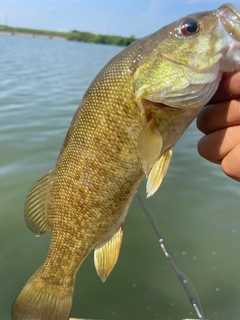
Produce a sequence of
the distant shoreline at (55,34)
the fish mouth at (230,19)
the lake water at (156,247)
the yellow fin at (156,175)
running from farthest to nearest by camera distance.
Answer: the distant shoreline at (55,34) < the lake water at (156,247) < the yellow fin at (156,175) < the fish mouth at (230,19)

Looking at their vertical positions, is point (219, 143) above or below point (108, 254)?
above

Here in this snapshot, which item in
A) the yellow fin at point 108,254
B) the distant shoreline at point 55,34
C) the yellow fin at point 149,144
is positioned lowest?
the distant shoreline at point 55,34

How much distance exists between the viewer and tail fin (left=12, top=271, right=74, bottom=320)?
6.24ft

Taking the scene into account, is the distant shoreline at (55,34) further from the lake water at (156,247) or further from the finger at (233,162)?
the finger at (233,162)

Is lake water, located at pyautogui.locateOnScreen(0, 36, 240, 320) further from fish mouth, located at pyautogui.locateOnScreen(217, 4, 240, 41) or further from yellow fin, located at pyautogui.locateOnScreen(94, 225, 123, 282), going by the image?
fish mouth, located at pyautogui.locateOnScreen(217, 4, 240, 41)

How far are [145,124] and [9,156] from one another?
16.3 ft

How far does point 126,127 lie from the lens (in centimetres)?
165

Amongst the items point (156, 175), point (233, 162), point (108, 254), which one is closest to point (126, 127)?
point (156, 175)

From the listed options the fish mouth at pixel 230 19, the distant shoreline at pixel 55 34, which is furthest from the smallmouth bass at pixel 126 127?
the distant shoreline at pixel 55 34

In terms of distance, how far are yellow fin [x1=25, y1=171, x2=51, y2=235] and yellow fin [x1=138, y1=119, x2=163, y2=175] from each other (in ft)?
2.14

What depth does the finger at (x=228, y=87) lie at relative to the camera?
4.96 ft

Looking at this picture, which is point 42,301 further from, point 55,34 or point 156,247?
point 55,34

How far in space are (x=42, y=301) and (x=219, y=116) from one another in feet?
4.52

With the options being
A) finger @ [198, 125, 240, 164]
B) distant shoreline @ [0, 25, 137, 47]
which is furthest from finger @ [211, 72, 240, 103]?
distant shoreline @ [0, 25, 137, 47]
